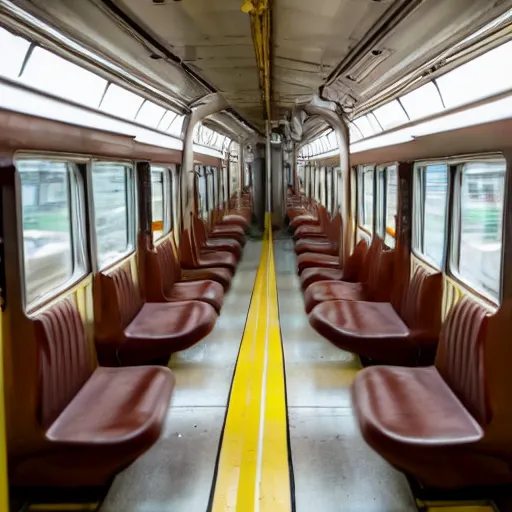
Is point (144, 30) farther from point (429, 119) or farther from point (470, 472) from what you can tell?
point (470, 472)

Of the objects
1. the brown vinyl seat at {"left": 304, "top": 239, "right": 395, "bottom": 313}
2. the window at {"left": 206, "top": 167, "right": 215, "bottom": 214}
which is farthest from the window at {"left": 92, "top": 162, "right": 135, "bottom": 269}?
the window at {"left": 206, "top": 167, "right": 215, "bottom": 214}

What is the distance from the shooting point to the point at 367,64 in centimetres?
464

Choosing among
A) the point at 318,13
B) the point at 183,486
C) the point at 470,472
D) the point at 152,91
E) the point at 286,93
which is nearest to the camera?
the point at 470,472

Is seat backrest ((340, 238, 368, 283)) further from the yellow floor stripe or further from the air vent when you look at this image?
the air vent

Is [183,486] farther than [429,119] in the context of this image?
No

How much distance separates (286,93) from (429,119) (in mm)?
2899

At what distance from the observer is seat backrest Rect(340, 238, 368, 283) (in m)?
6.84

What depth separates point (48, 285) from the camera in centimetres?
359

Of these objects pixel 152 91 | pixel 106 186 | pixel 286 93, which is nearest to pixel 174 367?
pixel 106 186

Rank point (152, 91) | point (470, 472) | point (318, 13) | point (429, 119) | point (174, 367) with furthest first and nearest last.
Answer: point (152, 91) → point (174, 367) → point (429, 119) → point (318, 13) → point (470, 472)

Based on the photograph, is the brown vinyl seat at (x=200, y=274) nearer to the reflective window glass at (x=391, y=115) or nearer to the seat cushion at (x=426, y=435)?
the reflective window glass at (x=391, y=115)

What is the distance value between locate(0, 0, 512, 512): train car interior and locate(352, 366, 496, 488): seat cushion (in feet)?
0.04

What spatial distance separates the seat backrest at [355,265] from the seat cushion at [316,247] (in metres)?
2.36

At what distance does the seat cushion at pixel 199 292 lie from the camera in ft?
18.6
